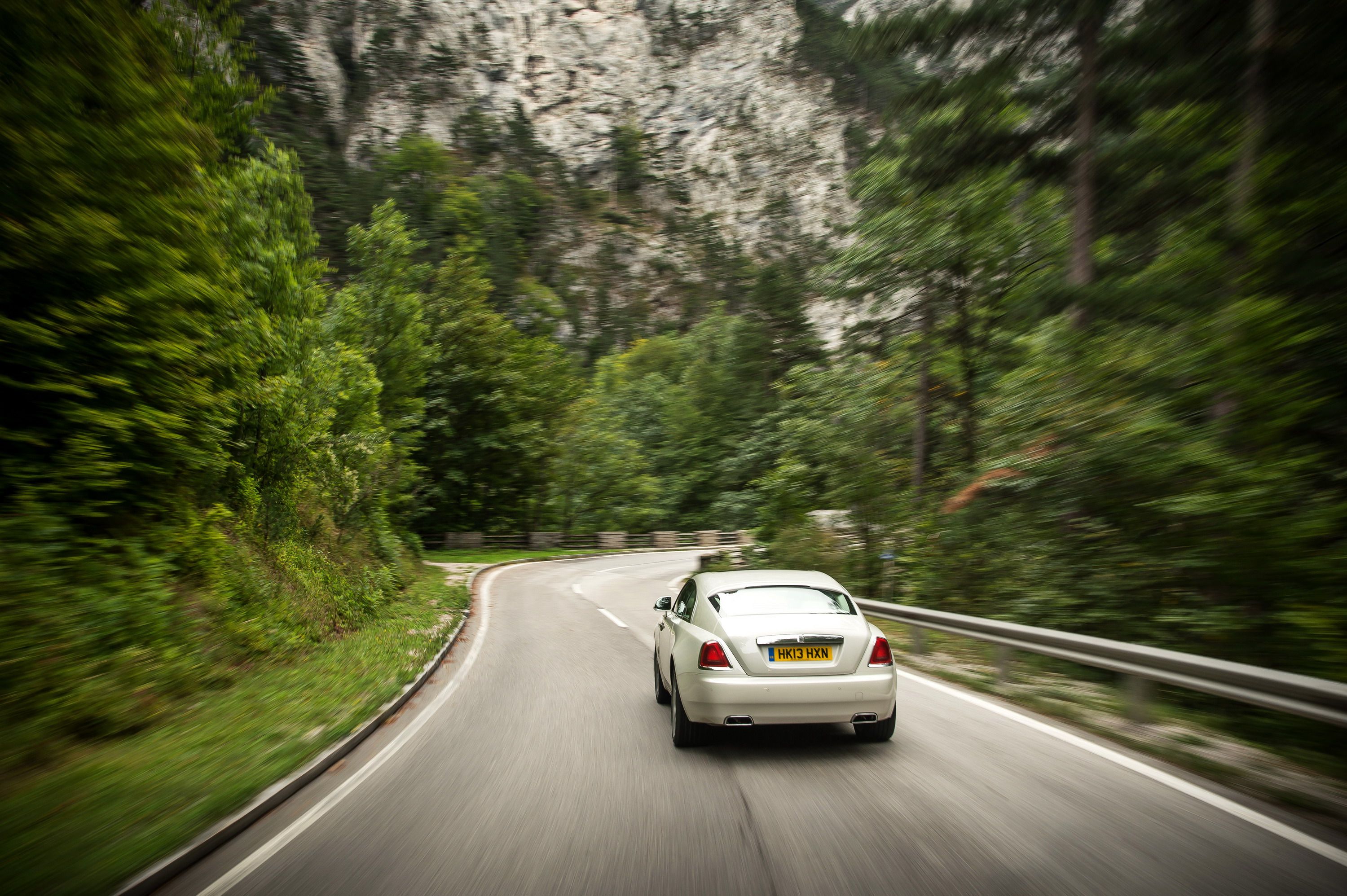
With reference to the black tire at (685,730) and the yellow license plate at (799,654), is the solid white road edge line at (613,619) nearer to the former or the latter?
the black tire at (685,730)

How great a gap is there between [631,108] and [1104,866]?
113997 millimetres

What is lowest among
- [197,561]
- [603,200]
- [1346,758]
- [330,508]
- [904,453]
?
[1346,758]

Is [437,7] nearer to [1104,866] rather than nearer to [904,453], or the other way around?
[904,453]

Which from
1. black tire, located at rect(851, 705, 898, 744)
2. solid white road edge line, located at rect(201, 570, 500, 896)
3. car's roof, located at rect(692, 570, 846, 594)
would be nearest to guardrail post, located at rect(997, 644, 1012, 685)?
car's roof, located at rect(692, 570, 846, 594)

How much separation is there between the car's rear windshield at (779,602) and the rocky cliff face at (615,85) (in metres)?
91.0

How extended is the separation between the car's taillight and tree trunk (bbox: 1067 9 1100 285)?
10.1 meters

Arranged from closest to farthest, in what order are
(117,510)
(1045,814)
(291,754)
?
(1045,814), (291,754), (117,510)

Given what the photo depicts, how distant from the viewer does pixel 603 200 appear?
96188mm

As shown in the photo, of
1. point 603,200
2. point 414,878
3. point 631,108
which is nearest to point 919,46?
point 414,878

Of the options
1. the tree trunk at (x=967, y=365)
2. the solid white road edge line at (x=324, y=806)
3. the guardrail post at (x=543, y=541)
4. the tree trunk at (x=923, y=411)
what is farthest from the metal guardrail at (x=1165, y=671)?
the guardrail post at (x=543, y=541)

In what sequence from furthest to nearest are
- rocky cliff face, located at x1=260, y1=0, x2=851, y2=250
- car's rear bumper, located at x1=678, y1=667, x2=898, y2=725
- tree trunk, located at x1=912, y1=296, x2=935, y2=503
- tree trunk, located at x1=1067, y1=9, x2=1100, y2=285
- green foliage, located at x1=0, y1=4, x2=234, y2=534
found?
1. rocky cliff face, located at x1=260, y1=0, x2=851, y2=250
2. tree trunk, located at x1=912, y1=296, x2=935, y2=503
3. tree trunk, located at x1=1067, y1=9, x2=1100, y2=285
4. green foliage, located at x1=0, y1=4, x2=234, y2=534
5. car's rear bumper, located at x1=678, y1=667, x2=898, y2=725

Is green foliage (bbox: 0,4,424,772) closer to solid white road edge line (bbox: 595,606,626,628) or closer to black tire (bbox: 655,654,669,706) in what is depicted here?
black tire (bbox: 655,654,669,706)

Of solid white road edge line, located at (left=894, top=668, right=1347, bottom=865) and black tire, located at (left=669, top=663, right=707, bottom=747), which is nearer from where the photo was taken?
solid white road edge line, located at (left=894, top=668, right=1347, bottom=865)

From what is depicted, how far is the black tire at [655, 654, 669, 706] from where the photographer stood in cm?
725
